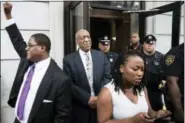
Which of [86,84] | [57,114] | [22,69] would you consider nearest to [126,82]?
[57,114]

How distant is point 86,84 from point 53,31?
1981 millimetres

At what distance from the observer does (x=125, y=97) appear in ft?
7.31

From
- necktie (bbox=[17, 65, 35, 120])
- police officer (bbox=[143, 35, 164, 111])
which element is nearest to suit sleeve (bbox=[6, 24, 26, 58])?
necktie (bbox=[17, 65, 35, 120])

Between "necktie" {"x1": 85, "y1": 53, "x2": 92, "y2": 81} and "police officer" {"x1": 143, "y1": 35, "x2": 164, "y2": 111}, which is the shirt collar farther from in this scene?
"police officer" {"x1": 143, "y1": 35, "x2": 164, "y2": 111}

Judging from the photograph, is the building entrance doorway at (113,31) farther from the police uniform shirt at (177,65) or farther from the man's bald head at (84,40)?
the police uniform shirt at (177,65)

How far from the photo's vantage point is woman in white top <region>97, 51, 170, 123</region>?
7.11ft

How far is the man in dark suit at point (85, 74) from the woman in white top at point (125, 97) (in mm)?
1578

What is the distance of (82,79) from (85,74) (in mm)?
77

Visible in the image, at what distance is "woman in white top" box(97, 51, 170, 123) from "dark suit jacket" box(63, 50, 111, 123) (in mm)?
1559

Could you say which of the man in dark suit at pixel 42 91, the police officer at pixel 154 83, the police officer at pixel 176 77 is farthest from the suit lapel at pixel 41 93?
the police officer at pixel 154 83

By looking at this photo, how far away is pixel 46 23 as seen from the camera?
5516mm

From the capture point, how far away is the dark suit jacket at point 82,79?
391 cm

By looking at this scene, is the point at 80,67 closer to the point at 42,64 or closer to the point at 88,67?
the point at 88,67

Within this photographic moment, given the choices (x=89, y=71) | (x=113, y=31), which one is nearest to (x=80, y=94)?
(x=89, y=71)
